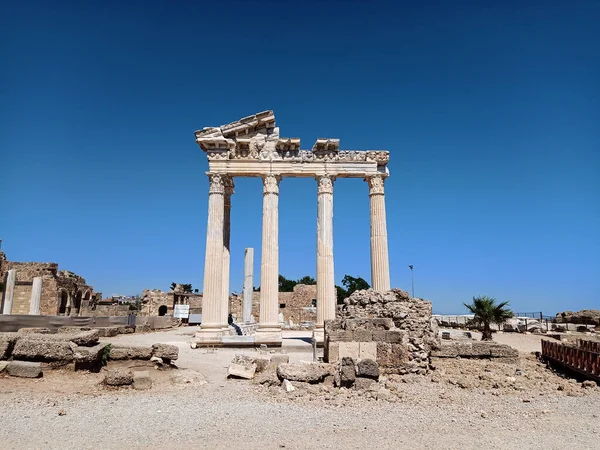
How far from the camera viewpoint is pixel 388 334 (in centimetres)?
1008

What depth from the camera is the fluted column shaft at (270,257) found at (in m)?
19.0

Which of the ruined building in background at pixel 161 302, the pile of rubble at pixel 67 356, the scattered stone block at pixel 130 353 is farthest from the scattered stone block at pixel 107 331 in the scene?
the ruined building in background at pixel 161 302

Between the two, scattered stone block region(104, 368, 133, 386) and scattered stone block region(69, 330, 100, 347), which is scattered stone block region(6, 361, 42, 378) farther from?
scattered stone block region(104, 368, 133, 386)

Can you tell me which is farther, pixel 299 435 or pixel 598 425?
pixel 598 425

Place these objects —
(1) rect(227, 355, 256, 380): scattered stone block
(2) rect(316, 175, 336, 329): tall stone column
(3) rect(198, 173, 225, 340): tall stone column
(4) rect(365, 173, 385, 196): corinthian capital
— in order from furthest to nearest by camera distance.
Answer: (4) rect(365, 173, 385, 196): corinthian capital → (2) rect(316, 175, 336, 329): tall stone column → (3) rect(198, 173, 225, 340): tall stone column → (1) rect(227, 355, 256, 380): scattered stone block

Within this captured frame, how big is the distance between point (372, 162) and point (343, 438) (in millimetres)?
16379

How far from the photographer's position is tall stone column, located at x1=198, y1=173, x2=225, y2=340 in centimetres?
1862

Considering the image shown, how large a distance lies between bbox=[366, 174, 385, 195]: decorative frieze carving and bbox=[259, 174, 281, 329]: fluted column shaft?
4.79 m

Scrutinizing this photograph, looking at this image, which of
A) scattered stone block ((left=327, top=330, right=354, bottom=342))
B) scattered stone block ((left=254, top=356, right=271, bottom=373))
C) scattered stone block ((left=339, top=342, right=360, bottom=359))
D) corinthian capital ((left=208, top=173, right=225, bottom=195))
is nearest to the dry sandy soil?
scattered stone block ((left=254, top=356, right=271, bottom=373))

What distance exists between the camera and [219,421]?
251 inches

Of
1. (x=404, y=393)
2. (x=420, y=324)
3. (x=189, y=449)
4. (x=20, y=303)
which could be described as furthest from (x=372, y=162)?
(x=20, y=303)

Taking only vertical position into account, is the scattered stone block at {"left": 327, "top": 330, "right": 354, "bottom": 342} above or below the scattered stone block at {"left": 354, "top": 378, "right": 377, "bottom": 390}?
above

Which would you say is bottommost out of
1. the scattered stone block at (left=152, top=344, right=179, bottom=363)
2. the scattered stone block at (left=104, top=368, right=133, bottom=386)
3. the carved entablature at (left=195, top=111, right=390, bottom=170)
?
the scattered stone block at (left=104, top=368, right=133, bottom=386)

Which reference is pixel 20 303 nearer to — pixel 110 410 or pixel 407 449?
pixel 110 410
